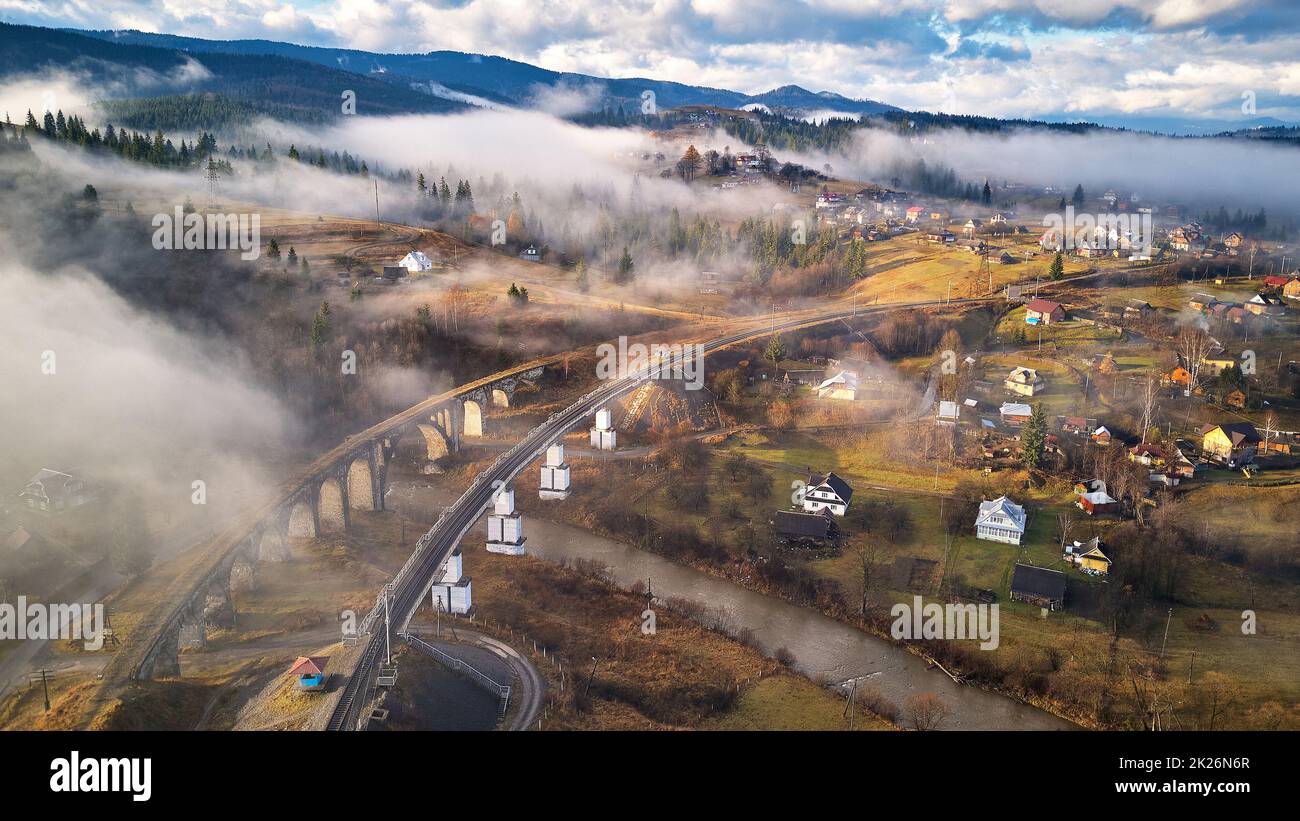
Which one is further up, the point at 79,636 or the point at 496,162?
the point at 496,162

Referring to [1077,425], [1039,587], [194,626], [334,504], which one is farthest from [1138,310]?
[194,626]

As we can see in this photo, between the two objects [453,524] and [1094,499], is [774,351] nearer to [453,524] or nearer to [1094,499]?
[1094,499]

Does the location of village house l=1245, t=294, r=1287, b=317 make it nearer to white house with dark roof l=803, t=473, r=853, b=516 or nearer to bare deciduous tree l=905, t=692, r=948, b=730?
white house with dark roof l=803, t=473, r=853, b=516

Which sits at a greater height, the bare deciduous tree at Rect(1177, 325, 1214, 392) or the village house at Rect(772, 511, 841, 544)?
the bare deciduous tree at Rect(1177, 325, 1214, 392)

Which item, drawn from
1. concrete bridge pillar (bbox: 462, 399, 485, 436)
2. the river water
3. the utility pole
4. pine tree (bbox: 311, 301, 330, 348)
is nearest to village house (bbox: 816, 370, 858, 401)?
the river water

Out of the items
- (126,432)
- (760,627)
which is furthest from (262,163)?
(760,627)

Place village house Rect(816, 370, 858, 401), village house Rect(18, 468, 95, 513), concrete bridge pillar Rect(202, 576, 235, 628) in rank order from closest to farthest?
concrete bridge pillar Rect(202, 576, 235, 628)
village house Rect(18, 468, 95, 513)
village house Rect(816, 370, 858, 401)

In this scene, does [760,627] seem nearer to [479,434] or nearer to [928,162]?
[479,434]
